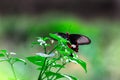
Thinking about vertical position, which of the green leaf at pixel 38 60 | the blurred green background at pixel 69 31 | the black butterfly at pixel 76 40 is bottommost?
Result: the blurred green background at pixel 69 31

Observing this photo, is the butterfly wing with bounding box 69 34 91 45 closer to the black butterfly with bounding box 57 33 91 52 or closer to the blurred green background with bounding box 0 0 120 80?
the black butterfly with bounding box 57 33 91 52

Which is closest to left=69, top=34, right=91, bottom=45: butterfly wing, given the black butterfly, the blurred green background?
the black butterfly

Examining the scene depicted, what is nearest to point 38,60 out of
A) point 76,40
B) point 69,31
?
point 76,40

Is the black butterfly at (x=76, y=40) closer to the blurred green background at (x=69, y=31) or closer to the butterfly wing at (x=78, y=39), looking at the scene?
the butterfly wing at (x=78, y=39)

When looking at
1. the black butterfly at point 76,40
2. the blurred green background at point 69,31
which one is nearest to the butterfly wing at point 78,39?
the black butterfly at point 76,40

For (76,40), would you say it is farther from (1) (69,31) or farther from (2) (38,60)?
(1) (69,31)

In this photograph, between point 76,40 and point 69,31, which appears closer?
point 76,40

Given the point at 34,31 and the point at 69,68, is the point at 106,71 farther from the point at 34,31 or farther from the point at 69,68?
the point at 34,31

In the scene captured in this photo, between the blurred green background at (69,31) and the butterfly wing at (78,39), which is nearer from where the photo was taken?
the butterfly wing at (78,39)
